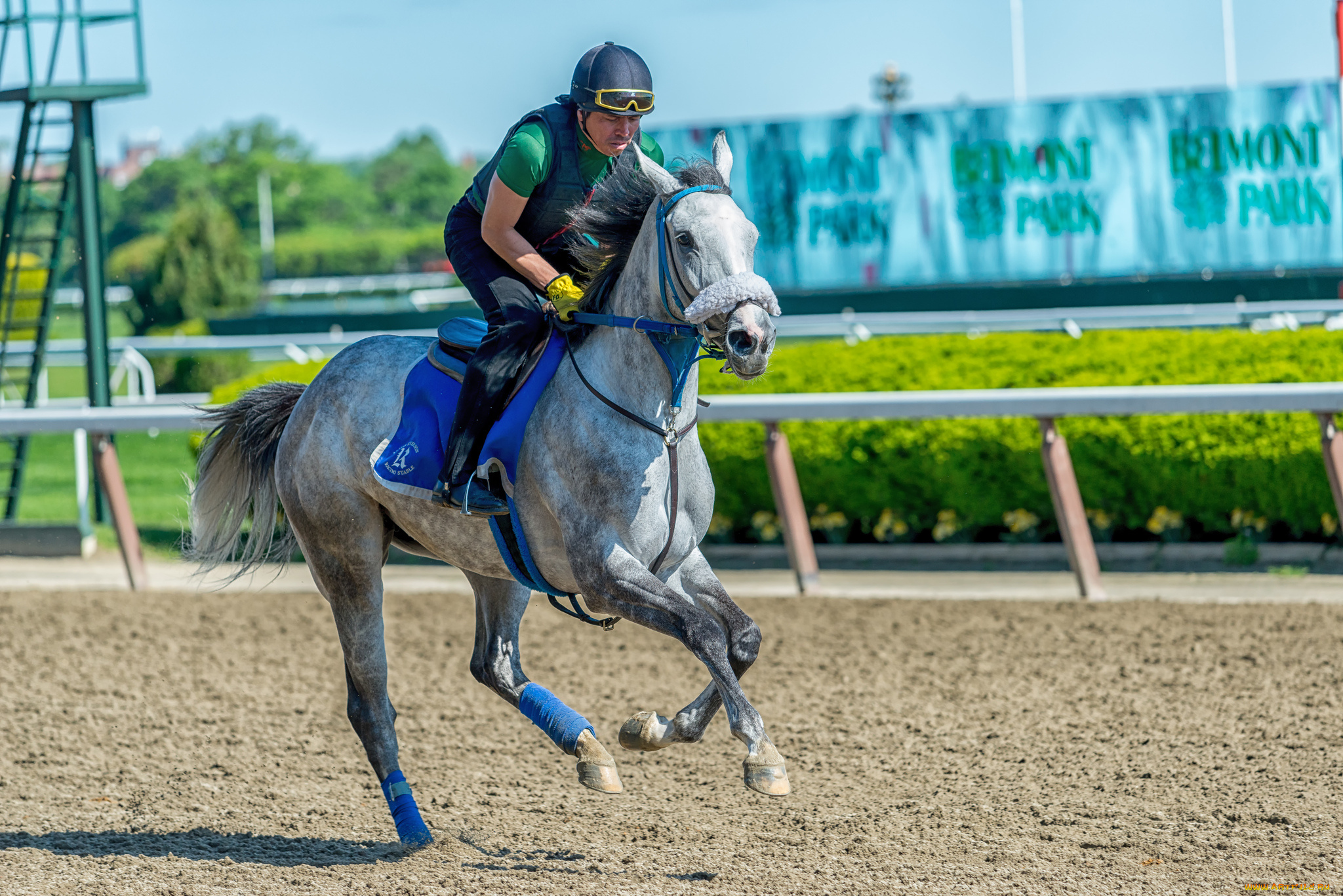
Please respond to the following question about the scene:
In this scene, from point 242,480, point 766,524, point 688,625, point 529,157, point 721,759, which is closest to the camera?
point 688,625

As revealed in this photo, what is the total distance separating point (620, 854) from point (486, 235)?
67.8 inches

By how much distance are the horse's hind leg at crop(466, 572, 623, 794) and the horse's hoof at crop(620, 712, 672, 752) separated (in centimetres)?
11

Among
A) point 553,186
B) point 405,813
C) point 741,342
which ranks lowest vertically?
point 405,813

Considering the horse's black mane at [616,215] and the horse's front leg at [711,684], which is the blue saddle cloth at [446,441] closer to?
the horse's black mane at [616,215]

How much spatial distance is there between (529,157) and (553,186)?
0.16 m

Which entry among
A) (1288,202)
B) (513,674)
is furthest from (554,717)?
(1288,202)

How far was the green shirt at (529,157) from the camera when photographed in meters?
3.80

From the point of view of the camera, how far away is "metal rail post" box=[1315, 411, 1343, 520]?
6.29 m

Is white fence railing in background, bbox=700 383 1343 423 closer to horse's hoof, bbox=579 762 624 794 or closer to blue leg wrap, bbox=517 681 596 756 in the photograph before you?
blue leg wrap, bbox=517 681 596 756

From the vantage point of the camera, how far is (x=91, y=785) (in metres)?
4.87

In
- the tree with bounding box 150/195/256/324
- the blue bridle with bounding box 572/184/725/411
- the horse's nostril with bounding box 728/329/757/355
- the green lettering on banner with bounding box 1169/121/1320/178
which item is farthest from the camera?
the tree with bounding box 150/195/256/324

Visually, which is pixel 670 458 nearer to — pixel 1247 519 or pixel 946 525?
pixel 946 525

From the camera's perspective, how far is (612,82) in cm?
371

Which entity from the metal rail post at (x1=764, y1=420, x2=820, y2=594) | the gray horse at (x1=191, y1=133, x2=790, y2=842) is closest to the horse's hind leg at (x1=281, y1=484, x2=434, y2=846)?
the gray horse at (x1=191, y1=133, x2=790, y2=842)
